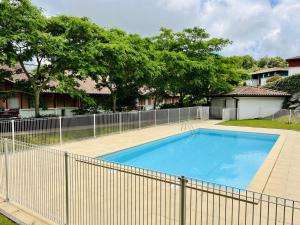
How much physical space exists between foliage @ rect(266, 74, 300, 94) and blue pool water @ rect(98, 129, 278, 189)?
16.0 meters

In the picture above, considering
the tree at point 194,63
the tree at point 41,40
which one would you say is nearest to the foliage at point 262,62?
the tree at point 194,63

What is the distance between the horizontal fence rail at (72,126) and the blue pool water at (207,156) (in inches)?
111

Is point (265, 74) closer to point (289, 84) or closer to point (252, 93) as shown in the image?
point (289, 84)

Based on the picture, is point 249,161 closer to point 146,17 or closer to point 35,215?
point 35,215

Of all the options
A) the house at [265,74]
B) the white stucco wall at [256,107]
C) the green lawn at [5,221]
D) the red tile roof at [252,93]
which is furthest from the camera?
the house at [265,74]

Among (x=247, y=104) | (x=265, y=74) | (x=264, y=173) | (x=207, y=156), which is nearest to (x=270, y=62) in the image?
(x=265, y=74)

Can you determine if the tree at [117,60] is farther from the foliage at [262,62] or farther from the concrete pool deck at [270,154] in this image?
the foliage at [262,62]

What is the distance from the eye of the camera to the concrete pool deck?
795 centimetres

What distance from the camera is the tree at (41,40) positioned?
539 inches

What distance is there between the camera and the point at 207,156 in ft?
48.6

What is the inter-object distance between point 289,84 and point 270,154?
23636 millimetres

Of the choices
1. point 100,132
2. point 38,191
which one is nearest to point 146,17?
point 100,132

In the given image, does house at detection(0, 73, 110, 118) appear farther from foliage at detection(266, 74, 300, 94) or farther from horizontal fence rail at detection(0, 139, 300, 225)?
foliage at detection(266, 74, 300, 94)

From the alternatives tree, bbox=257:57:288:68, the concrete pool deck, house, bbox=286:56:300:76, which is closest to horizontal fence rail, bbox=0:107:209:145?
the concrete pool deck
